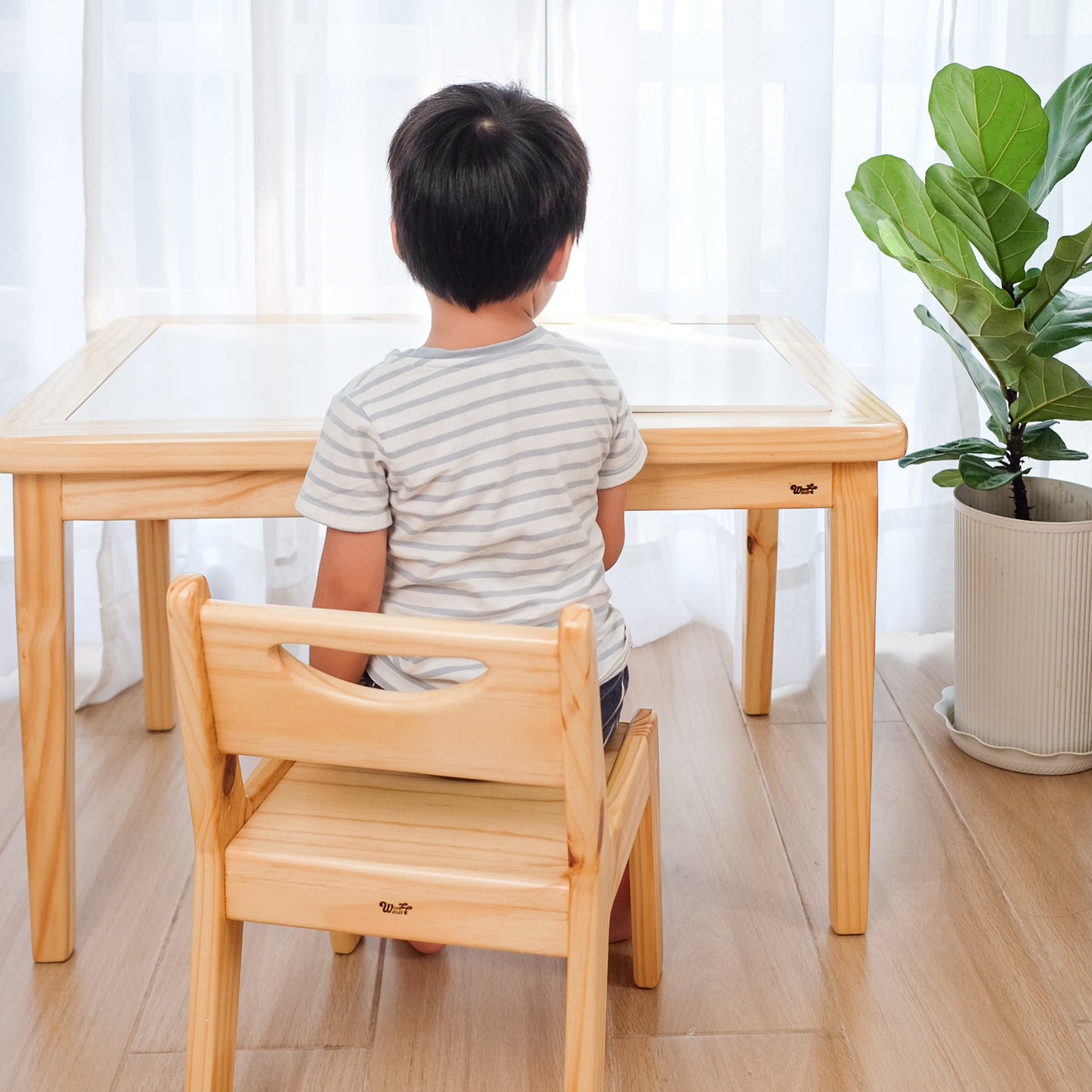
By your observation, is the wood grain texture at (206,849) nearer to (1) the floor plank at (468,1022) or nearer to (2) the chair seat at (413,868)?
(2) the chair seat at (413,868)

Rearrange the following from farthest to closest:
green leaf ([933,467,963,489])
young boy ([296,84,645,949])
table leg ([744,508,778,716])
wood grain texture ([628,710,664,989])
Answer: table leg ([744,508,778,716]) → green leaf ([933,467,963,489]) → wood grain texture ([628,710,664,989]) → young boy ([296,84,645,949])

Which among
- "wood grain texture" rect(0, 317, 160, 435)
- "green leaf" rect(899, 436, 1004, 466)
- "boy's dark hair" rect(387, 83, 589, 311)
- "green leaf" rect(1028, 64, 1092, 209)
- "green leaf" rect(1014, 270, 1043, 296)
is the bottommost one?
"green leaf" rect(899, 436, 1004, 466)

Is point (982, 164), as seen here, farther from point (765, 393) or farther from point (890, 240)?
point (765, 393)

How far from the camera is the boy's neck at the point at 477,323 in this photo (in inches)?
43.6

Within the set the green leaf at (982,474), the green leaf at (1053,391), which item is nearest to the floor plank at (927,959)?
the green leaf at (982,474)

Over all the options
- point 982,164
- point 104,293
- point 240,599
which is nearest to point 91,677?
point 240,599

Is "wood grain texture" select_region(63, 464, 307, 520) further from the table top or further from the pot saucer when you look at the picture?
the pot saucer

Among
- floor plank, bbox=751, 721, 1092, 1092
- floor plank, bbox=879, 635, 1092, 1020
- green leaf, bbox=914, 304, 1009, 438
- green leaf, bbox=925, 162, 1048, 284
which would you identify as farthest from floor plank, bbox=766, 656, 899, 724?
green leaf, bbox=925, 162, 1048, 284

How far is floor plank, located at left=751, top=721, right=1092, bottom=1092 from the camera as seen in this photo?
48.6 inches

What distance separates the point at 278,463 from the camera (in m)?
1.21

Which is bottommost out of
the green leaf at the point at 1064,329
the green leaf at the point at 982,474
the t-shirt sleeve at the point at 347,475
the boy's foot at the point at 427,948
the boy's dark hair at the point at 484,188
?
the boy's foot at the point at 427,948

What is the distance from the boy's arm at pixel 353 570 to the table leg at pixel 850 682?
470mm

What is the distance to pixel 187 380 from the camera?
1.40 metres

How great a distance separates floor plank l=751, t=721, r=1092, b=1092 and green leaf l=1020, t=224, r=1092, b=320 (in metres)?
0.64
